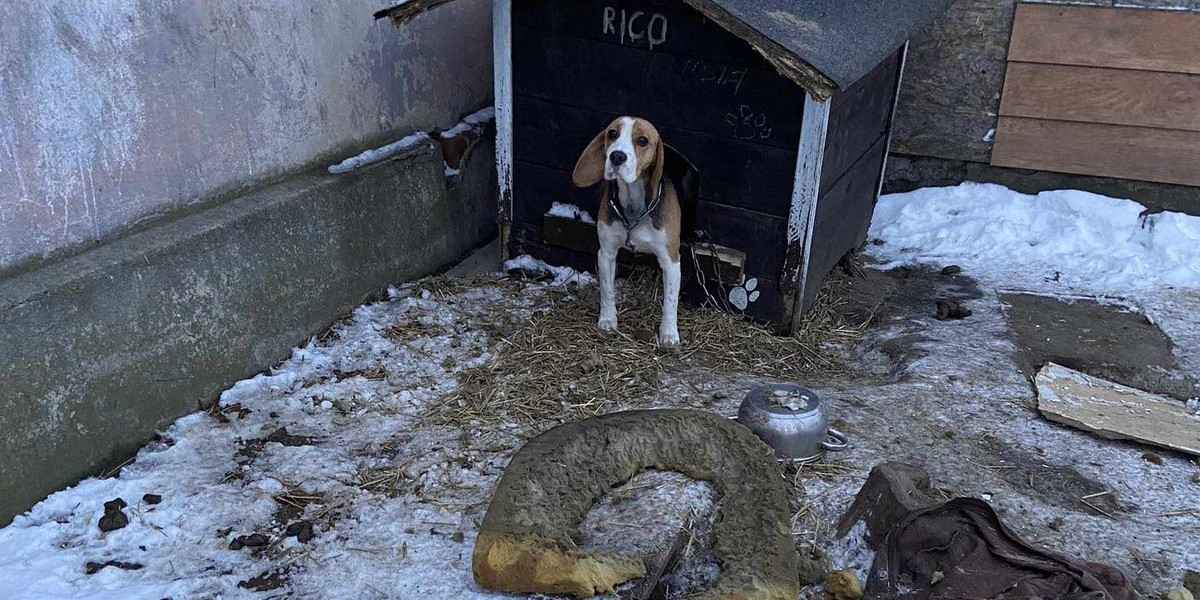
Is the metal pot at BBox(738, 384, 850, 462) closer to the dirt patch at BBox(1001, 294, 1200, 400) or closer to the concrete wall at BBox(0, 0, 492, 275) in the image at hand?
the dirt patch at BBox(1001, 294, 1200, 400)

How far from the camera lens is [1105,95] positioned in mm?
5723

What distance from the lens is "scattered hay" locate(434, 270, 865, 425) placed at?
12.6 feet

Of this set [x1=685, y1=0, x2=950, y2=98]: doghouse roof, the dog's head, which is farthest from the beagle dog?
[x1=685, y1=0, x2=950, y2=98]: doghouse roof

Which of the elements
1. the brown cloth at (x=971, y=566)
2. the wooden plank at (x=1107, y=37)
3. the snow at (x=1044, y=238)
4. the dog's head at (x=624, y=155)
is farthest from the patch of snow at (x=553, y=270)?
the wooden plank at (x=1107, y=37)

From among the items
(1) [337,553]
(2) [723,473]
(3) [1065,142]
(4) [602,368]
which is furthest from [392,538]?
(3) [1065,142]

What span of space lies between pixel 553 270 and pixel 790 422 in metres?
1.95

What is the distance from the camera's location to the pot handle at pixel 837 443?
11.4 feet

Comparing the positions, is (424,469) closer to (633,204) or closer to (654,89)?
(633,204)

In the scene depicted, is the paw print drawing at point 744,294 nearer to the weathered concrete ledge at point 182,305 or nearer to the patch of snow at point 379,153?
the weathered concrete ledge at point 182,305

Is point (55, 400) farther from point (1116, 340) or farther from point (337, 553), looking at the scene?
point (1116, 340)

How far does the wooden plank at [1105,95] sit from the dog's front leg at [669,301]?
9.70ft

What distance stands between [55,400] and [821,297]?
3.48m

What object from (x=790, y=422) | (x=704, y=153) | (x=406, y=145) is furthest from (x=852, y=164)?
(x=406, y=145)

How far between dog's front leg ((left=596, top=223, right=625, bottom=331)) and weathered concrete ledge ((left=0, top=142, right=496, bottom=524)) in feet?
3.50
